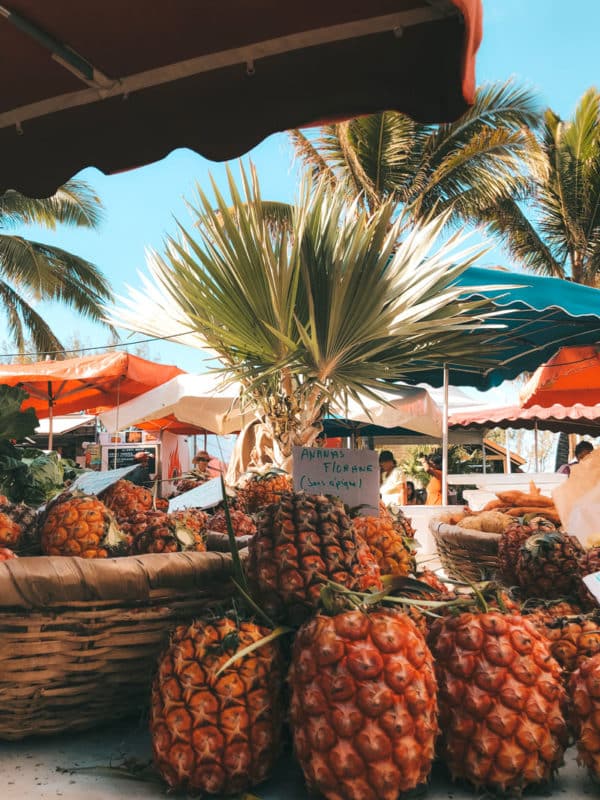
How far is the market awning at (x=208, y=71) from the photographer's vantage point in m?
1.77

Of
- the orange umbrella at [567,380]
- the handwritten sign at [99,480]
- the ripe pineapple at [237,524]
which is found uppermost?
the orange umbrella at [567,380]

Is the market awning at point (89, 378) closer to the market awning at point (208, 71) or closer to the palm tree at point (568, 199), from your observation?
the market awning at point (208, 71)

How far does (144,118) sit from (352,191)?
1356 cm

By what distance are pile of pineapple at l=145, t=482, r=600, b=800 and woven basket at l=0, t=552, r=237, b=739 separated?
0.65 feet

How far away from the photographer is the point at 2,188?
270 centimetres

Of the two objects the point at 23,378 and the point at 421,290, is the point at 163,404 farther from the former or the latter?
the point at 421,290

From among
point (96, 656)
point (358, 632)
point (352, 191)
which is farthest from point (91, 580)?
point (352, 191)

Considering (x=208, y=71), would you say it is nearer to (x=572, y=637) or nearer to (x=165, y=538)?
(x=165, y=538)

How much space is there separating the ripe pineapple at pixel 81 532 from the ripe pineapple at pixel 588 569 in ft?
4.17

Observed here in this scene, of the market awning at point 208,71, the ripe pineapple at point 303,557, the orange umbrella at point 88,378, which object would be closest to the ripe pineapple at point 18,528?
the ripe pineapple at point 303,557

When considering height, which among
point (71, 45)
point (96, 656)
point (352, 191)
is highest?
point (352, 191)

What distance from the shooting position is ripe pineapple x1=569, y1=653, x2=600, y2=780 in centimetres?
119

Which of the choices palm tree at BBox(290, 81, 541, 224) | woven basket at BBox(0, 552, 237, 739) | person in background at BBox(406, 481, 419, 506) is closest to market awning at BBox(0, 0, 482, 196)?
woven basket at BBox(0, 552, 237, 739)

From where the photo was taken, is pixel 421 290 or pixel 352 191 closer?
pixel 421 290
